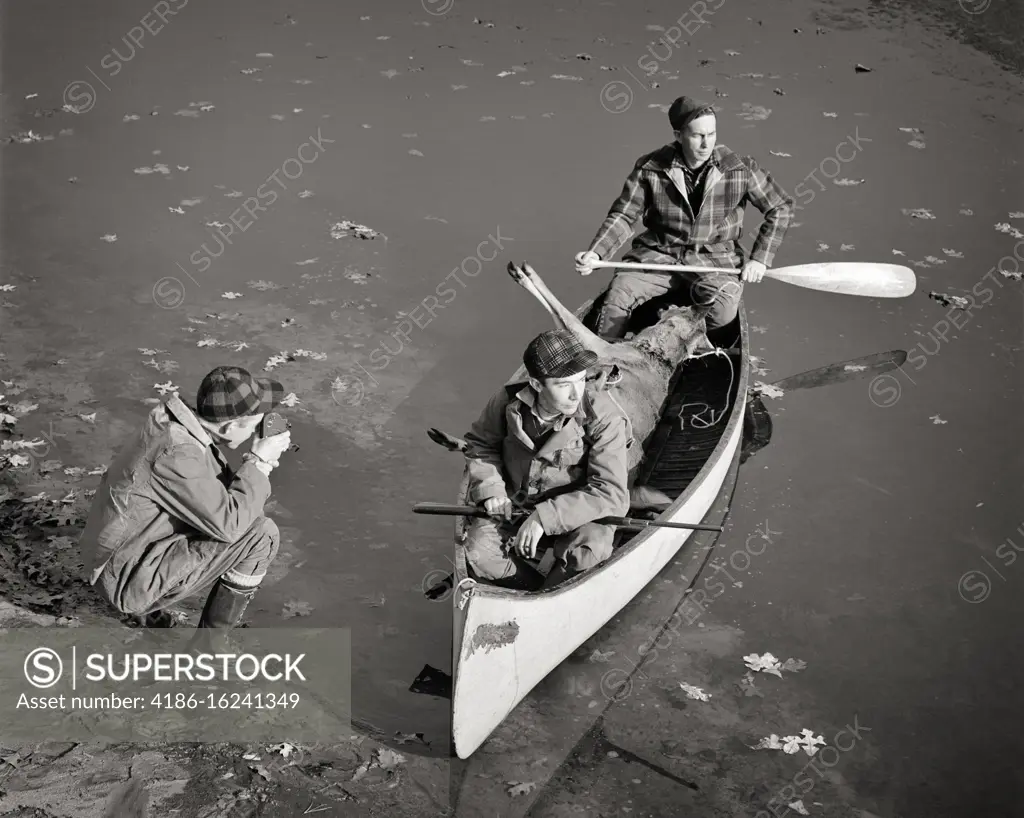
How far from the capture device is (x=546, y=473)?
700cm

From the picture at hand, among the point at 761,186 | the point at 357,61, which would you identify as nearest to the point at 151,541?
A: the point at 761,186

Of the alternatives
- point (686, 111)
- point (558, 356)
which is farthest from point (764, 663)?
point (686, 111)

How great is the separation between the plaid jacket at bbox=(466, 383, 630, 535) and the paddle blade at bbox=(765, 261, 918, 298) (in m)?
3.83

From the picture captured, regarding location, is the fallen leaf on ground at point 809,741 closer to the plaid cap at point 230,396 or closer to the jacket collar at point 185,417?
the plaid cap at point 230,396

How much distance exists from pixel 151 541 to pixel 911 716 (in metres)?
4.82

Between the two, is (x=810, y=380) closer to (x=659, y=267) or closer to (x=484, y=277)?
(x=659, y=267)

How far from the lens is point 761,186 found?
9.74 meters

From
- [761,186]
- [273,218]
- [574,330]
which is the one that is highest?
[761,186]

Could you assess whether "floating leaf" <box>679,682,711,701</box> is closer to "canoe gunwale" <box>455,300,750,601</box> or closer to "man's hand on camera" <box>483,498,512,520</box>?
"canoe gunwale" <box>455,300,750,601</box>

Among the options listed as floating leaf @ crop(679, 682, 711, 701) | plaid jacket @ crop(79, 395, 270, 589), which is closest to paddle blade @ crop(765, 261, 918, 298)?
floating leaf @ crop(679, 682, 711, 701)

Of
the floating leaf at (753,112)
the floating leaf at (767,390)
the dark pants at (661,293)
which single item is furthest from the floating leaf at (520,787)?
the floating leaf at (753,112)

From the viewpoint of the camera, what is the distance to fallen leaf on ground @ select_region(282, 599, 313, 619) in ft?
25.4

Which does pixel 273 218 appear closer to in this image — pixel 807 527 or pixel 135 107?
pixel 135 107

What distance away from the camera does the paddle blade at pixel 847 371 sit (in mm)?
10789
